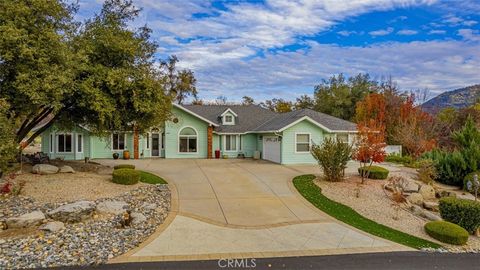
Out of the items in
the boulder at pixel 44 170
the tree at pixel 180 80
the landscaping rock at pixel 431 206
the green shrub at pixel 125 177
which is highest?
the tree at pixel 180 80

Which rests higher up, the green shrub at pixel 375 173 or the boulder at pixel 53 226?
the green shrub at pixel 375 173

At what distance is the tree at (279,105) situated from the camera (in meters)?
51.9

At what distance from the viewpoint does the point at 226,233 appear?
9.98 meters

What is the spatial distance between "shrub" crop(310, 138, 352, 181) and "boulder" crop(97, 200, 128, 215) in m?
9.71

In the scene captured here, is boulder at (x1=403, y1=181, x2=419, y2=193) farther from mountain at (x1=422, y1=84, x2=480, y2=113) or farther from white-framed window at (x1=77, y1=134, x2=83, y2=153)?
mountain at (x1=422, y1=84, x2=480, y2=113)

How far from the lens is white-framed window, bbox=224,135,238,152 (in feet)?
97.1

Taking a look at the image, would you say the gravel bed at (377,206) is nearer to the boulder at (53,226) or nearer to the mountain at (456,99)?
Answer: the boulder at (53,226)

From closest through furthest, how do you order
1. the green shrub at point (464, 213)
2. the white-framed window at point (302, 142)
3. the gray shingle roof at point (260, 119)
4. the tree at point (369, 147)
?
the green shrub at point (464, 213)
the tree at point (369, 147)
the white-framed window at point (302, 142)
the gray shingle roof at point (260, 119)

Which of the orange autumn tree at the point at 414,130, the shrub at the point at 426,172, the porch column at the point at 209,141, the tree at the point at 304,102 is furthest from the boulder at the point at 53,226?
the tree at the point at 304,102

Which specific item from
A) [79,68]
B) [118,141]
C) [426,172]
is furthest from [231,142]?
[79,68]

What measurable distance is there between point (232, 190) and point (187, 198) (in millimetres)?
2359

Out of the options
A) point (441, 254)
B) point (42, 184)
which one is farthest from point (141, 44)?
point (441, 254)

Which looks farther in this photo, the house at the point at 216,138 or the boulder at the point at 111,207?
the house at the point at 216,138

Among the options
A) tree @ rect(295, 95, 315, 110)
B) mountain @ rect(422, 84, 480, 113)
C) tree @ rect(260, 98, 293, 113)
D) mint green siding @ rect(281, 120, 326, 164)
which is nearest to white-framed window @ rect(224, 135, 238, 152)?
mint green siding @ rect(281, 120, 326, 164)
